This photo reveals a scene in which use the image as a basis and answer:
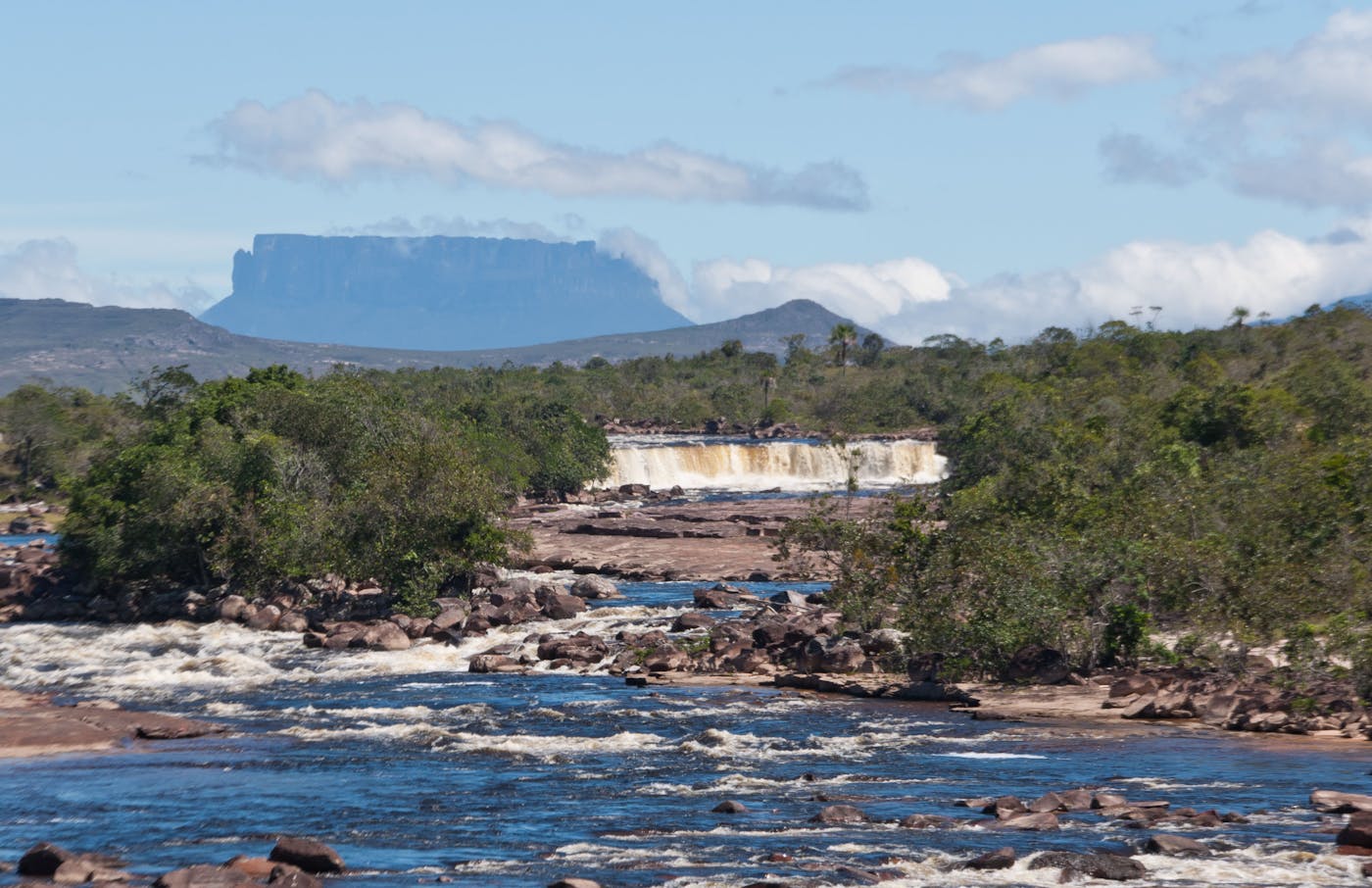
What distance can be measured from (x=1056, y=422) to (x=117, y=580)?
3971 cm

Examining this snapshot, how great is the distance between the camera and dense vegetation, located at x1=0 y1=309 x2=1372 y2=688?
3109cm

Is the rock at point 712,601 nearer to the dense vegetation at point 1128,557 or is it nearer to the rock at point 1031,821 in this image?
the dense vegetation at point 1128,557

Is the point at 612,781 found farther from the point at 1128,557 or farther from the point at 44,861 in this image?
the point at 1128,557

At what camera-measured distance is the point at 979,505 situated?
125 feet

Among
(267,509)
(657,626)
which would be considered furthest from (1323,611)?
(267,509)

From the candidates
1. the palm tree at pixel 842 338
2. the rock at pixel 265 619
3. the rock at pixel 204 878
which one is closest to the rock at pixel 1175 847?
the rock at pixel 204 878

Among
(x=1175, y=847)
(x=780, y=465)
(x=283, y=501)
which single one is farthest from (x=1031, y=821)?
(x=780, y=465)

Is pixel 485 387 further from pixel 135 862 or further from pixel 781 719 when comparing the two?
pixel 135 862

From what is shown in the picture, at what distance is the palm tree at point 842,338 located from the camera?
156000 mm

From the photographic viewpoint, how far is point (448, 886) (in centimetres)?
1773

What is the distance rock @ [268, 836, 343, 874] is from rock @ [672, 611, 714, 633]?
72.9 ft

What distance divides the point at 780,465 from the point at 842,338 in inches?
2452

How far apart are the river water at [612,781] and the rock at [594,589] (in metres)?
13.0

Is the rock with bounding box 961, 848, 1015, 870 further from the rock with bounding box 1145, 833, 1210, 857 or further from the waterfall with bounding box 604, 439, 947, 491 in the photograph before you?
the waterfall with bounding box 604, 439, 947, 491
